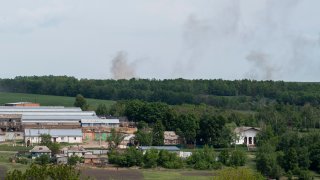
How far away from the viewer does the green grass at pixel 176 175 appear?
36375 millimetres

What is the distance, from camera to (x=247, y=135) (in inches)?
2046

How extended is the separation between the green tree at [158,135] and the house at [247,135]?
4.91 m

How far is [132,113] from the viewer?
57.4 m

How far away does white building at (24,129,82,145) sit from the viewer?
49.2 m

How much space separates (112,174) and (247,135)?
16.2 metres

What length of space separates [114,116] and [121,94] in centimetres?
2211

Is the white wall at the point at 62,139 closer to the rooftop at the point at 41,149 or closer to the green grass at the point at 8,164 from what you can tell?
the green grass at the point at 8,164

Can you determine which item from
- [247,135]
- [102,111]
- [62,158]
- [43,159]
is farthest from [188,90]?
[43,159]

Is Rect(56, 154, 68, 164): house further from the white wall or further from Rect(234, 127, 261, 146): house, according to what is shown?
Rect(234, 127, 261, 146): house

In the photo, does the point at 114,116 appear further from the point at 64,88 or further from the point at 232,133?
the point at 64,88

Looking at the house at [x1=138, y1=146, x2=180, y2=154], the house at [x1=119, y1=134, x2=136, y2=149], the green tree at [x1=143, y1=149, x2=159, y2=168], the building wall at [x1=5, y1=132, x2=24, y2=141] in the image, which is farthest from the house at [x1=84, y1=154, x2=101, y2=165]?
the building wall at [x1=5, y1=132, x2=24, y2=141]

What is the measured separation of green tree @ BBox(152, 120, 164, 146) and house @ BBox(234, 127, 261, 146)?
4.91 meters

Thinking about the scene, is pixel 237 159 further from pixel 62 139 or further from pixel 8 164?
pixel 62 139

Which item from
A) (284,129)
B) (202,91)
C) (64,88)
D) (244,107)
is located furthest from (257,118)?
(64,88)
